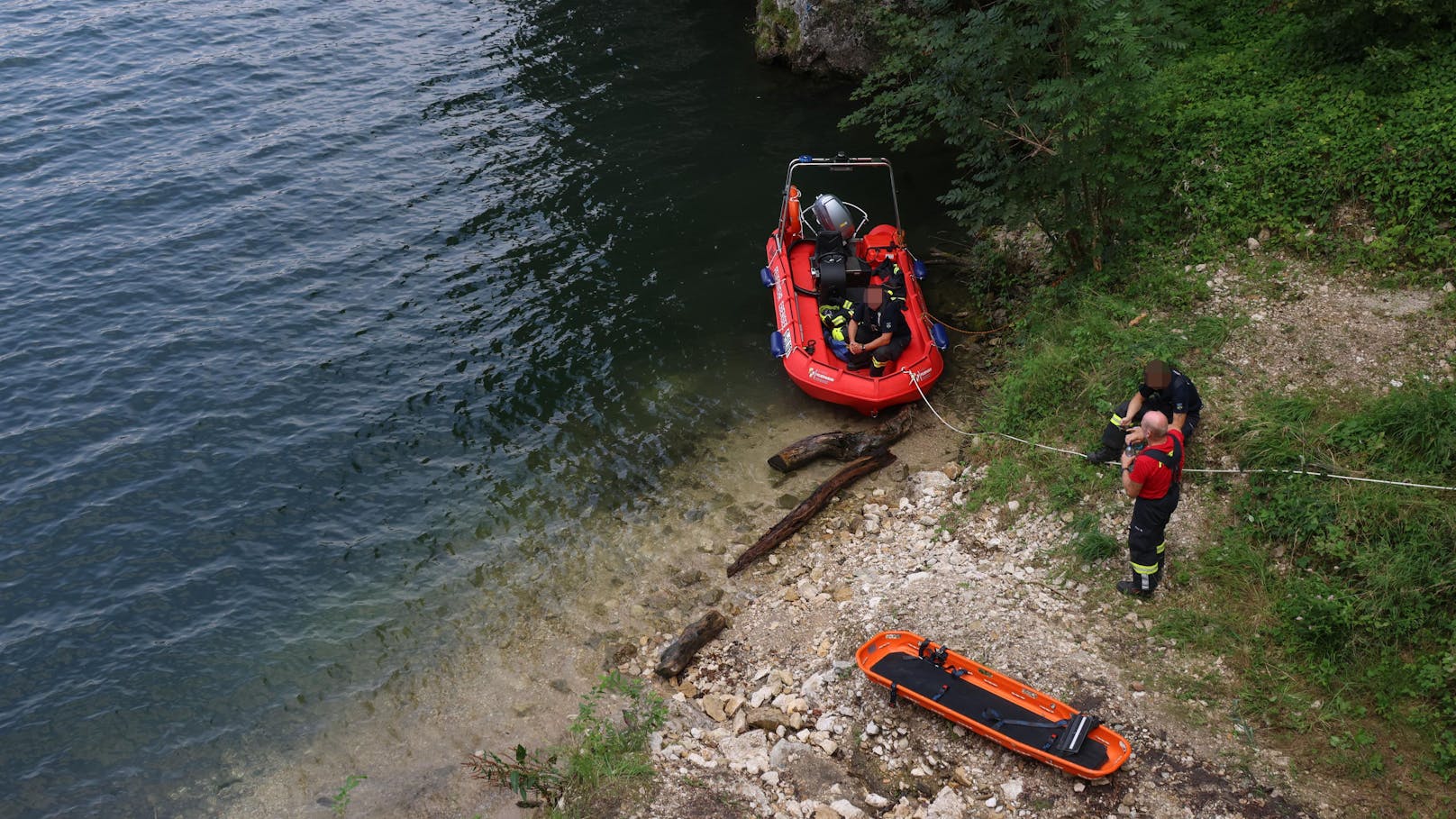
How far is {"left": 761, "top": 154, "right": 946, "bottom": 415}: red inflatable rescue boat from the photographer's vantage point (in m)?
13.5

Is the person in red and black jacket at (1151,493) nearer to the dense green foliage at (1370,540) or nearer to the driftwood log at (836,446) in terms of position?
the dense green foliage at (1370,540)

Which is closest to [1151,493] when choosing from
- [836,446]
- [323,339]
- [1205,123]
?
[836,446]

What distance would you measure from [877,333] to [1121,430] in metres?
4.30

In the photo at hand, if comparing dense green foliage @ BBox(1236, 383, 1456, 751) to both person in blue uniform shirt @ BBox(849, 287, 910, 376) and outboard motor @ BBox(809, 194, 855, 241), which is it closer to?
person in blue uniform shirt @ BBox(849, 287, 910, 376)

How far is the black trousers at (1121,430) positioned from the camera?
A: 33.2 feet

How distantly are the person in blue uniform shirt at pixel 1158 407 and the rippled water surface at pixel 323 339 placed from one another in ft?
17.7

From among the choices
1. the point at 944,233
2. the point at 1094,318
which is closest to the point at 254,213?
the point at 944,233

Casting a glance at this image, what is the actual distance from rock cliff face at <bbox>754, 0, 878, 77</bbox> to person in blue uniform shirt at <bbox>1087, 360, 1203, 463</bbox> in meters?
14.4

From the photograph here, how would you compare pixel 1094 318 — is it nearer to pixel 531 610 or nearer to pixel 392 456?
pixel 531 610

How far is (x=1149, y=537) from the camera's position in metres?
8.94

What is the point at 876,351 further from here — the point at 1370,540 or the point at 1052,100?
the point at 1370,540

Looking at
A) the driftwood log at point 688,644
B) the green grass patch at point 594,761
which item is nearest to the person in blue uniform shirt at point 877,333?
the driftwood log at point 688,644

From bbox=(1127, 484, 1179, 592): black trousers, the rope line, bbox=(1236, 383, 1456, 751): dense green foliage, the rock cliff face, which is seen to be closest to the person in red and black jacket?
bbox=(1127, 484, 1179, 592): black trousers

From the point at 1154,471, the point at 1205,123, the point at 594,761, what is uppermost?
the point at 1205,123
